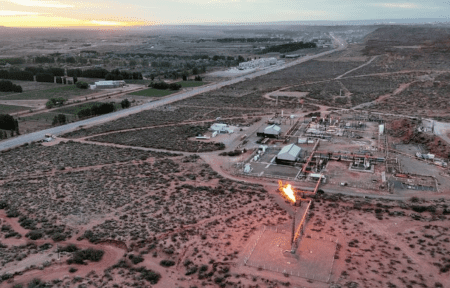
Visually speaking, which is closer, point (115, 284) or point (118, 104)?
point (115, 284)

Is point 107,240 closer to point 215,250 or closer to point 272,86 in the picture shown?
point 215,250

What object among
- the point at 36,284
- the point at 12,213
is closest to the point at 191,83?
the point at 12,213

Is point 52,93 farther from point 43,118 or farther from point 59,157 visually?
point 59,157

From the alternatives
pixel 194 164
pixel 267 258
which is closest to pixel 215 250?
pixel 267 258

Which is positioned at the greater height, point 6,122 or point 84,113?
point 6,122

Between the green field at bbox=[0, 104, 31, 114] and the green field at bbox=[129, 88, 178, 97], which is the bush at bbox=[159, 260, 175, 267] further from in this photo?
the green field at bbox=[129, 88, 178, 97]

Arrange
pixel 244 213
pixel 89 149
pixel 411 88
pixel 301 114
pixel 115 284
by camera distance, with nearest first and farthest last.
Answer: pixel 115 284 → pixel 244 213 → pixel 89 149 → pixel 301 114 → pixel 411 88
